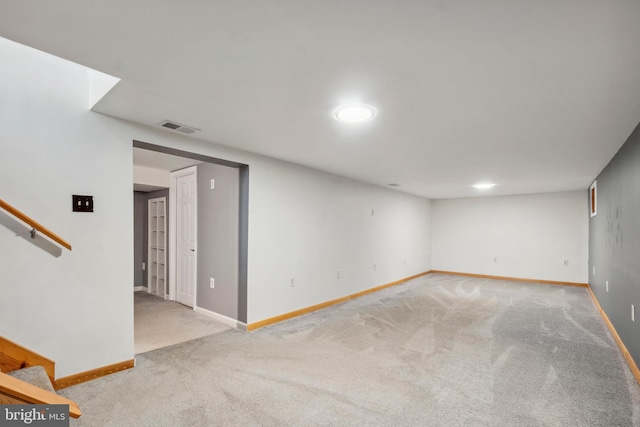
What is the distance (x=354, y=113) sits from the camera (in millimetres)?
2426

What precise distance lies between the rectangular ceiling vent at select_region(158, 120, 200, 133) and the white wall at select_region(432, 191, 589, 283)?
288 inches

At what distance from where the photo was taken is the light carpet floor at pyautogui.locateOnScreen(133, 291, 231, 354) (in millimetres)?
3412

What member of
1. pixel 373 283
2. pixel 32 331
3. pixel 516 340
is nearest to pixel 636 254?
pixel 516 340

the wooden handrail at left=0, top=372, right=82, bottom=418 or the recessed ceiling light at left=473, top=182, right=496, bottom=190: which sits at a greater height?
the recessed ceiling light at left=473, top=182, right=496, bottom=190

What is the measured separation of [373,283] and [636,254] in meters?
3.99

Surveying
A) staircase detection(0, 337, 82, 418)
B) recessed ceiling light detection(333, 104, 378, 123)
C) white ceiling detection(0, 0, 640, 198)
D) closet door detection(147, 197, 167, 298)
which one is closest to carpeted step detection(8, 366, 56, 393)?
staircase detection(0, 337, 82, 418)

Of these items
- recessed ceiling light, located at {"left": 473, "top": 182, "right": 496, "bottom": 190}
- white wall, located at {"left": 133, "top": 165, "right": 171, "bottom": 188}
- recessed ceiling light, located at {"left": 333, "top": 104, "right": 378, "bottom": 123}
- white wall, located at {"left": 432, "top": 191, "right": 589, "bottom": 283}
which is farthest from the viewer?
white wall, located at {"left": 432, "top": 191, "right": 589, "bottom": 283}

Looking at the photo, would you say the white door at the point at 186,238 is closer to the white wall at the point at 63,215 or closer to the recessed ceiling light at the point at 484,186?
the white wall at the point at 63,215

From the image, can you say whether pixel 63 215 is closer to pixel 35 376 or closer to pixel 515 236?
pixel 35 376

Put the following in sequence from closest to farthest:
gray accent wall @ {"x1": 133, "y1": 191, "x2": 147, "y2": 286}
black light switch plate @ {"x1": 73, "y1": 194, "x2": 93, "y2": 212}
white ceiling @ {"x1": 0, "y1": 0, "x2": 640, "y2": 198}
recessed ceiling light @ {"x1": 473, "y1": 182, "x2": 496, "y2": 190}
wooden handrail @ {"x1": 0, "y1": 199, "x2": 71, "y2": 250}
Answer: white ceiling @ {"x1": 0, "y1": 0, "x2": 640, "y2": 198} < wooden handrail @ {"x1": 0, "y1": 199, "x2": 71, "y2": 250} < black light switch plate @ {"x1": 73, "y1": 194, "x2": 93, "y2": 212} < recessed ceiling light @ {"x1": 473, "y1": 182, "x2": 496, "y2": 190} < gray accent wall @ {"x1": 133, "y1": 191, "x2": 147, "y2": 286}

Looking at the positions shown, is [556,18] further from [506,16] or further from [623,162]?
[623,162]

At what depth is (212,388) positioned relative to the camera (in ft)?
7.93

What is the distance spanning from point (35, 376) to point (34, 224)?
3.20ft

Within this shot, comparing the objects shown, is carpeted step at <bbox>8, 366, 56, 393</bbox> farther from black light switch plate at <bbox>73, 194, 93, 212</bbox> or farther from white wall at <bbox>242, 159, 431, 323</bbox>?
white wall at <bbox>242, 159, 431, 323</bbox>
